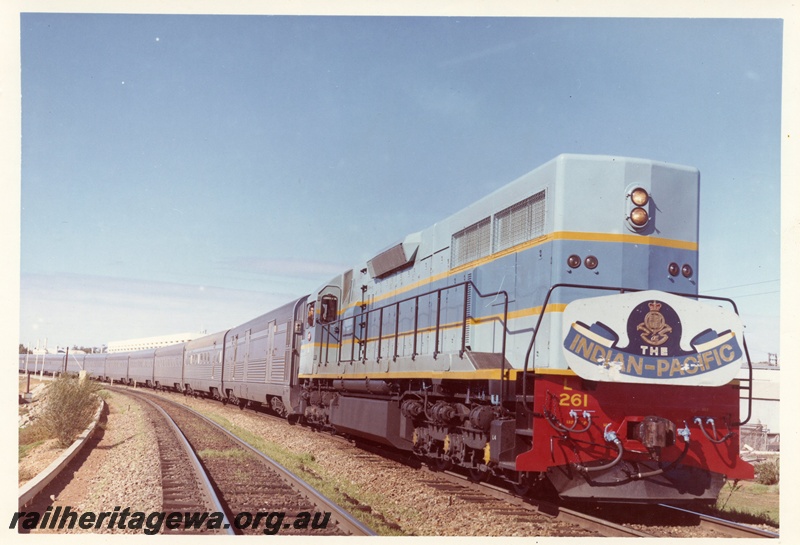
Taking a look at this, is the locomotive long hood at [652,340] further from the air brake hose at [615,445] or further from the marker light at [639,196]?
the marker light at [639,196]

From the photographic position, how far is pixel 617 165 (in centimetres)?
653

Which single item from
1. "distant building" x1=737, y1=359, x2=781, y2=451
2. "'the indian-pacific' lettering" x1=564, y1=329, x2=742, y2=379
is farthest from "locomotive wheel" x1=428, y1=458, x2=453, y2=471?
"distant building" x1=737, y1=359, x2=781, y2=451

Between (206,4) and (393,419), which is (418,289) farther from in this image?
(206,4)

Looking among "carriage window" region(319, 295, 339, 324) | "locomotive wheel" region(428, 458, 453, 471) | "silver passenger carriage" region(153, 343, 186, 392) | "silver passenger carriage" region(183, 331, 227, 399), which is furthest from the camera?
"silver passenger carriage" region(153, 343, 186, 392)

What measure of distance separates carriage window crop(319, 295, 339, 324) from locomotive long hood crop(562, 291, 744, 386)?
8110 mm

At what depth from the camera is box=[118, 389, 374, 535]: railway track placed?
5.83 metres

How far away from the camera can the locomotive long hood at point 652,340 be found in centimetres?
580

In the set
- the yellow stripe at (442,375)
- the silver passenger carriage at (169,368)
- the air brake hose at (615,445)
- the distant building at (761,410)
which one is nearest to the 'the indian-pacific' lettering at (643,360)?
the air brake hose at (615,445)

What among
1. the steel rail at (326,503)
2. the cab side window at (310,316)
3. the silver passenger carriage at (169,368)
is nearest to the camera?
the steel rail at (326,503)

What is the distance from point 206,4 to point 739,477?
6310 millimetres

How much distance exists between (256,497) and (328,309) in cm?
657

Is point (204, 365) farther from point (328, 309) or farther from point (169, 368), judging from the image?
point (328, 309)

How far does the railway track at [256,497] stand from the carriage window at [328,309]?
3.07 m

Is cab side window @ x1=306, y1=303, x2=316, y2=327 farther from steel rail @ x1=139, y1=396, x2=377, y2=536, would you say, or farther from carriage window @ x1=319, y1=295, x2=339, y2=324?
steel rail @ x1=139, y1=396, x2=377, y2=536
